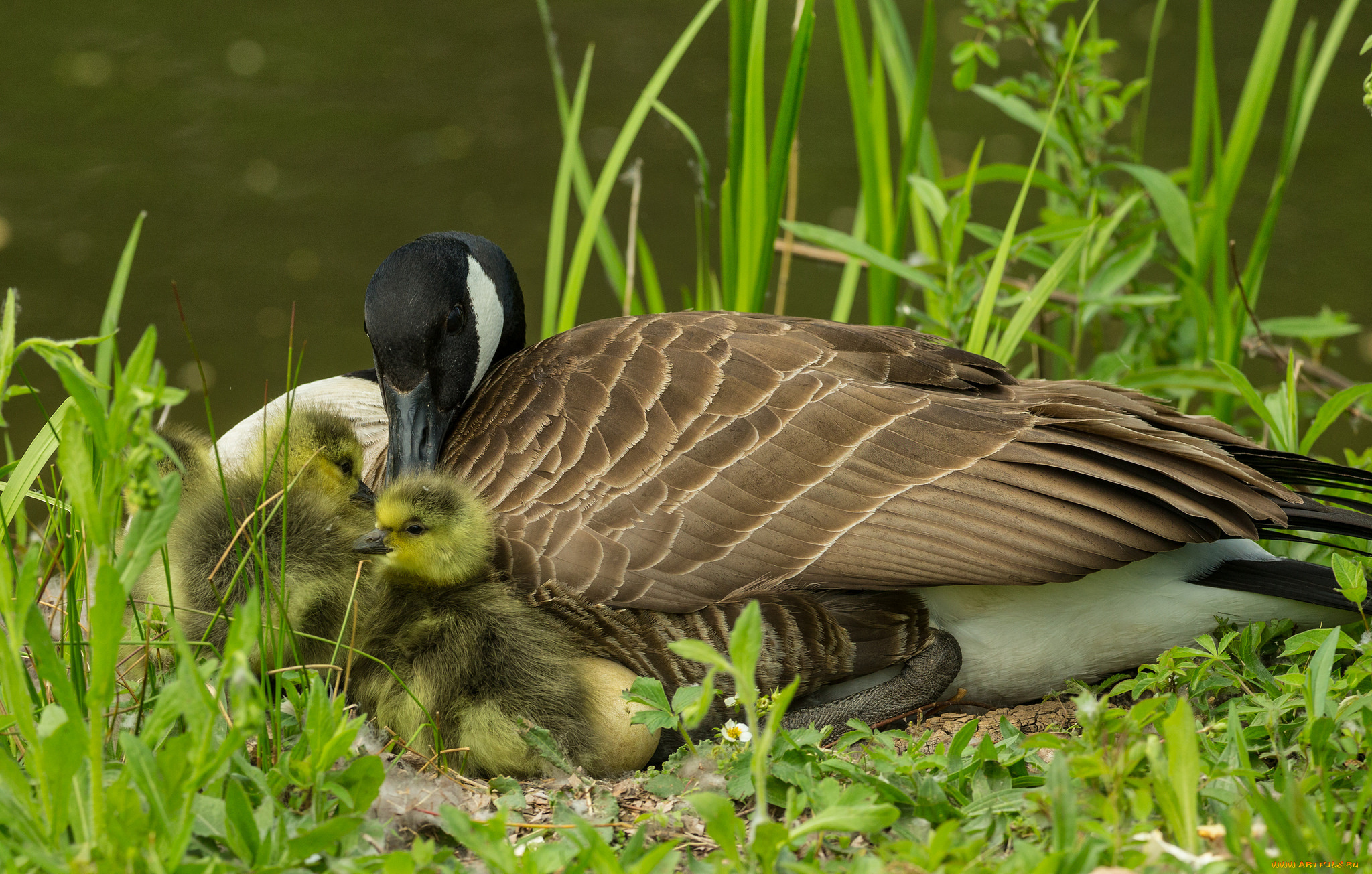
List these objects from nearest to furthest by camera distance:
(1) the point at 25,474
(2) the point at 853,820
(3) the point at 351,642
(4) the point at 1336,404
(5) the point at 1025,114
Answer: (2) the point at 853,820, (3) the point at 351,642, (1) the point at 25,474, (4) the point at 1336,404, (5) the point at 1025,114

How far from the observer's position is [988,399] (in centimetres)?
303

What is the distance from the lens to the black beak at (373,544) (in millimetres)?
2681

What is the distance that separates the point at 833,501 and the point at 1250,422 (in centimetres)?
301

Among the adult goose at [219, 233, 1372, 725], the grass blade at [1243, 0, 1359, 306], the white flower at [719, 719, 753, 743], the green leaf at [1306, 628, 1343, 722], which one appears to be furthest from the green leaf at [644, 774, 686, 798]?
the grass blade at [1243, 0, 1359, 306]

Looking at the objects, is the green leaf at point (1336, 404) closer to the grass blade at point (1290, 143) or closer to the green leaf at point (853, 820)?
the grass blade at point (1290, 143)

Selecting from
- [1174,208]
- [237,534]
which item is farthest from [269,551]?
[1174,208]

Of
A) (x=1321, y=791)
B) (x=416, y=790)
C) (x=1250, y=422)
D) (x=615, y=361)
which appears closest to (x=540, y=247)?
(x=1250, y=422)

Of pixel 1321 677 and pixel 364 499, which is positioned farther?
pixel 364 499

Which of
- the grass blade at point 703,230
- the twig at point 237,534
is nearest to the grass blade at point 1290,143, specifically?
the grass blade at point 703,230

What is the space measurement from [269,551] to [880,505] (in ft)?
4.64

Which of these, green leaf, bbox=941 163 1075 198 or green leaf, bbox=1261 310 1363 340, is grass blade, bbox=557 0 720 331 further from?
green leaf, bbox=1261 310 1363 340

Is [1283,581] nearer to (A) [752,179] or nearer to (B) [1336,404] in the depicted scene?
(B) [1336,404]

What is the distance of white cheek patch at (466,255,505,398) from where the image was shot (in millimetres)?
3768

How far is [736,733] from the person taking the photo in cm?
242
